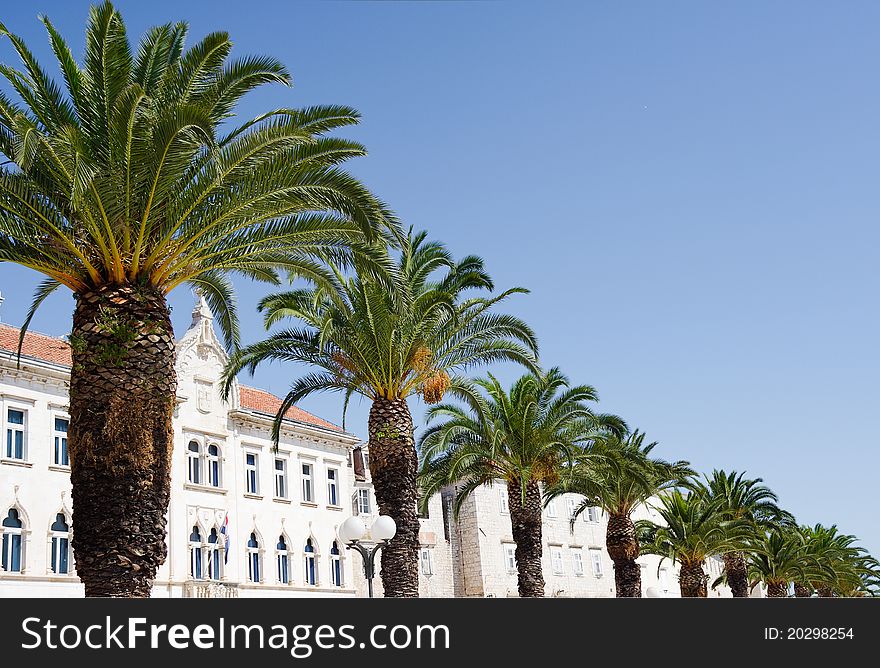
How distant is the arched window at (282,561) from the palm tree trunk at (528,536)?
1500cm

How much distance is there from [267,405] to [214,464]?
21.5 feet

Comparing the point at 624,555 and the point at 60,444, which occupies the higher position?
the point at 60,444

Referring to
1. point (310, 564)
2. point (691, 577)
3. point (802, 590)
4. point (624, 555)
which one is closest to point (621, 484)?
point (624, 555)

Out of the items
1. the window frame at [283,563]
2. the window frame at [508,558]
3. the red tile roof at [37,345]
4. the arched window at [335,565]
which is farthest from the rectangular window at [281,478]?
the window frame at [508,558]

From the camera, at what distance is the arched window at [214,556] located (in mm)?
40700

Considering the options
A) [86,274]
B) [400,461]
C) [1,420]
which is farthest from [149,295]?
[1,420]

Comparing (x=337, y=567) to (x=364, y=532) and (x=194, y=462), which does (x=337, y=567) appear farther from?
(x=364, y=532)

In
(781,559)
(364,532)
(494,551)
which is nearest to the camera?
(364,532)

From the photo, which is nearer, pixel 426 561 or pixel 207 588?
pixel 207 588

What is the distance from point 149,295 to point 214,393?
2855 cm

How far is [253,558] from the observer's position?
43.3 m

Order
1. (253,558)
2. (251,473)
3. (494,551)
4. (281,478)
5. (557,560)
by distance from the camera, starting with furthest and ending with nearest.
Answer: (557,560)
(494,551)
(281,478)
(251,473)
(253,558)

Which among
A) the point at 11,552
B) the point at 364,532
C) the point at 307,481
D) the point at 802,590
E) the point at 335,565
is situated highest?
the point at 307,481
